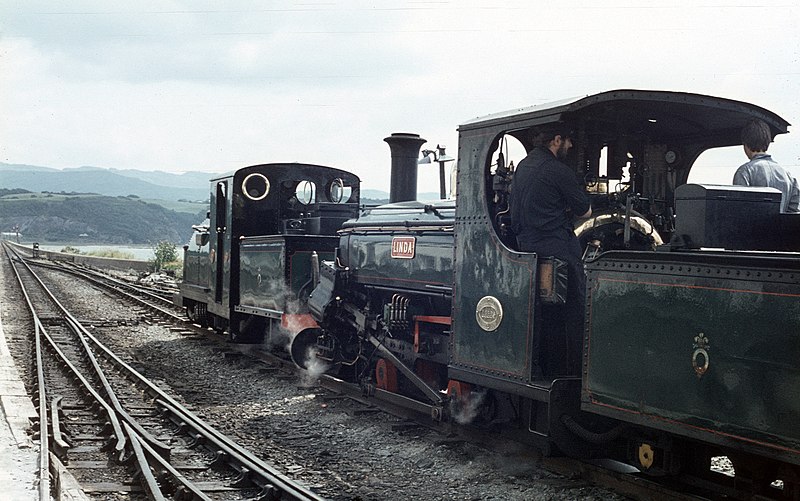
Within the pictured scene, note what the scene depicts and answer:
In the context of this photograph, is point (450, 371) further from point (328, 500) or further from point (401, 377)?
point (401, 377)

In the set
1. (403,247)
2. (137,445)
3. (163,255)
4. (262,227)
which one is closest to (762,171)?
(403,247)

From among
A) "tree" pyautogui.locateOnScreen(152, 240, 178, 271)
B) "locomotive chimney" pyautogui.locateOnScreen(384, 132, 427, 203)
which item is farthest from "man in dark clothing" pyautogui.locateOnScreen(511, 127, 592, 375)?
"tree" pyautogui.locateOnScreen(152, 240, 178, 271)

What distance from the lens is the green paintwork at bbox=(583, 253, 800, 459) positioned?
417 cm

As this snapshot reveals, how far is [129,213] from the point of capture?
17550 centimetres

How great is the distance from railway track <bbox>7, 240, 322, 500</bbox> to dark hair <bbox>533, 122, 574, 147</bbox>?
3.07m

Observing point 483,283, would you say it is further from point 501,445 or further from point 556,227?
point 501,445

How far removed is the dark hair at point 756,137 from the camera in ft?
19.2

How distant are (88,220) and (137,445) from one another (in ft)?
550

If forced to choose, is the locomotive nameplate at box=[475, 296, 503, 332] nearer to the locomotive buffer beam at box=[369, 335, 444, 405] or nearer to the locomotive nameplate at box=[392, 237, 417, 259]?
the locomotive buffer beam at box=[369, 335, 444, 405]

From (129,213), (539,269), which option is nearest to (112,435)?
(539,269)

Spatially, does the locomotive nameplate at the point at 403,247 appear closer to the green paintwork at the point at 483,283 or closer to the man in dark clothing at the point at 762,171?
the green paintwork at the point at 483,283

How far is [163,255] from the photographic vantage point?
4122cm

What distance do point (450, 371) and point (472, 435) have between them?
0.68 m

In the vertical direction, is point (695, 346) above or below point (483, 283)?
below
